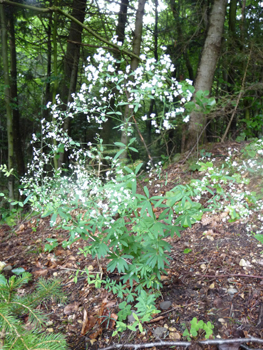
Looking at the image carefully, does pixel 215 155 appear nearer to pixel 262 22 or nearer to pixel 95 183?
pixel 95 183

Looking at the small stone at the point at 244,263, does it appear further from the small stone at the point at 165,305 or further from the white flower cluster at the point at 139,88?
the white flower cluster at the point at 139,88

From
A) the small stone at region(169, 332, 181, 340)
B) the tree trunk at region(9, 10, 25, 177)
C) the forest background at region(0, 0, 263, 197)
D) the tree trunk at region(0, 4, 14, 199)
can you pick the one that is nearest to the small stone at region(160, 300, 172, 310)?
the small stone at region(169, 332, 181, 340)

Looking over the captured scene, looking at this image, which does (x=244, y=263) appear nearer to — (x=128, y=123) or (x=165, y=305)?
(x=165, y=305)

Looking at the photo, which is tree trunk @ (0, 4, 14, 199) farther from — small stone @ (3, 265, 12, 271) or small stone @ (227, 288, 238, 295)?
small stone @ (227, 288, 238, 295)

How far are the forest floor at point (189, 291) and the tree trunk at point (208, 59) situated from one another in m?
2.11

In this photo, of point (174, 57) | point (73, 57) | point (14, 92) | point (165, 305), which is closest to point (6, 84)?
point (14, 92)

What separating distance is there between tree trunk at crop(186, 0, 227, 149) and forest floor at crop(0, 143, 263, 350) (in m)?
2.11

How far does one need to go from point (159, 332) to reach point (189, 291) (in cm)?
49

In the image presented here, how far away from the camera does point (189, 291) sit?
242 centimetres

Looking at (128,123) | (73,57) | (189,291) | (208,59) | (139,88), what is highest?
(73,57)

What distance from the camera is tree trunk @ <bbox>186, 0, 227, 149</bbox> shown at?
5418 millimetres

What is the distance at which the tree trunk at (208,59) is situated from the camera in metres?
5.42

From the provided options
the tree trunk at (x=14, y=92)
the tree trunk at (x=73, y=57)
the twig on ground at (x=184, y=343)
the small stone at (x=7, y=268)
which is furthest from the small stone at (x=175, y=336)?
the tree trunk at (x=14, y=92)

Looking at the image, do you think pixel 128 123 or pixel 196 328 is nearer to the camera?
pixel 196 328
